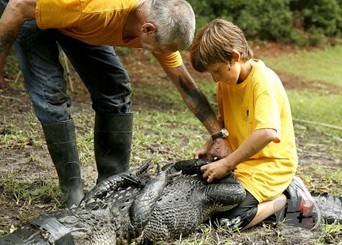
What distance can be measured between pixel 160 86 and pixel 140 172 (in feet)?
21.3

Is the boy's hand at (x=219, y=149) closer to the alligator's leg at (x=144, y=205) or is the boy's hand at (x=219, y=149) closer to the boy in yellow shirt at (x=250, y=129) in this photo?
the boy in yellow shirt at (x=250, y=129)

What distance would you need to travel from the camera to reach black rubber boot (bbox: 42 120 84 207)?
4.02 metres

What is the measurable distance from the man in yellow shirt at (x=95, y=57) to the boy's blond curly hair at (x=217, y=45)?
0.13m

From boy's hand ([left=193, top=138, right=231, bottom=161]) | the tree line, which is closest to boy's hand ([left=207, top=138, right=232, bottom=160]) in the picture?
boy's hand ([left=193, top=138, right=231, bottom=161])

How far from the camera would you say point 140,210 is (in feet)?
11.7

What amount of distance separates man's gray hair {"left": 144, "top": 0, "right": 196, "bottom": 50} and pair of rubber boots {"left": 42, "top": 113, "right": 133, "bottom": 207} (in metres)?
0.86

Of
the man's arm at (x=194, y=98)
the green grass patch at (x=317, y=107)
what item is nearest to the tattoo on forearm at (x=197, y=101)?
the man's arm at (x=194, y=98)

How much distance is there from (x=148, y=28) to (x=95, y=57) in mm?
677

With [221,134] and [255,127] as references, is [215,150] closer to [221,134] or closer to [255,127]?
[221,134]

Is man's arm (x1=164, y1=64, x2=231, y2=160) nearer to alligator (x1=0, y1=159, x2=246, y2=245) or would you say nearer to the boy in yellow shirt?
the boy in yellow shirt

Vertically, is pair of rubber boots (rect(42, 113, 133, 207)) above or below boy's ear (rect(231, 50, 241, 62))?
below

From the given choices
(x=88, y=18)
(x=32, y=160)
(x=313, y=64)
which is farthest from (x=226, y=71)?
(x=313, y=64)

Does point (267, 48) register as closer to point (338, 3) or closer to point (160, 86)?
point (338, 3)

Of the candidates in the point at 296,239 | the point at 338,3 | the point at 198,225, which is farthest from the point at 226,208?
the point at 338,3
